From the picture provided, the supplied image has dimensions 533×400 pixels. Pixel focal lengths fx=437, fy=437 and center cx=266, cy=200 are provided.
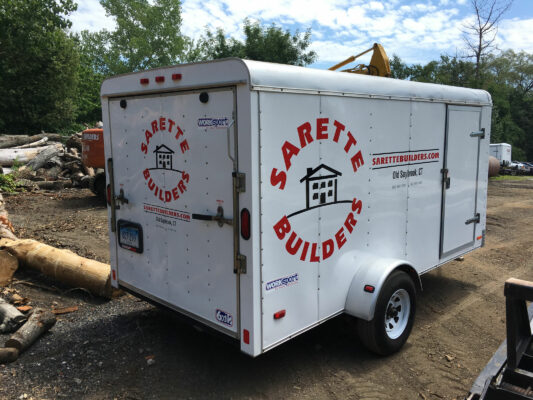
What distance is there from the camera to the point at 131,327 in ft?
16.0

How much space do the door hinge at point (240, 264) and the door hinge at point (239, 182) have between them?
51 centimetres

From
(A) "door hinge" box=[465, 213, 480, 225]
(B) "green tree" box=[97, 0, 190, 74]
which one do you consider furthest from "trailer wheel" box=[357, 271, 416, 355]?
(B) "green tree" box=[97, 0, 190, 74]

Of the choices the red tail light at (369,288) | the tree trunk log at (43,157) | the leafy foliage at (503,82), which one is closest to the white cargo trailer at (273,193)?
the red tail light at (369,288)

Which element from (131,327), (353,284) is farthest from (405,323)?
(131,327)

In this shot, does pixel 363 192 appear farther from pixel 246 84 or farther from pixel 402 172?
pixel 246 84

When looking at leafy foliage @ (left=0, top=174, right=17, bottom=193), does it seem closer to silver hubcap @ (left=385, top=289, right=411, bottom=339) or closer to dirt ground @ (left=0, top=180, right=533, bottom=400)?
dirt ground @ (left=0, top=180, right=533, bottom=400)

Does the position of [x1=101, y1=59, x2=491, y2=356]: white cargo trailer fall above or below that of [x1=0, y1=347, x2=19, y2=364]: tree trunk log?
above

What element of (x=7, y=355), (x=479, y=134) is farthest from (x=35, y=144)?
(x=479, y=134)

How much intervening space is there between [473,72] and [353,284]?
4181cm

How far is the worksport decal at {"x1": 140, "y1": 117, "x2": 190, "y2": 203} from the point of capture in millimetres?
3854

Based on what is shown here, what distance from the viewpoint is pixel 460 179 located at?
5.70 m

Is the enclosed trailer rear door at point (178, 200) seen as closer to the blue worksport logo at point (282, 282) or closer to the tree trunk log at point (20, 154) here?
the blue worksport logo at point (282, 282)

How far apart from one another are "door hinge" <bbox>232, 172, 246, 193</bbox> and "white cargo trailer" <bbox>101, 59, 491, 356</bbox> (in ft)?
0.04

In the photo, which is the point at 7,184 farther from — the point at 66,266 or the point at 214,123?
the point at 214,123
